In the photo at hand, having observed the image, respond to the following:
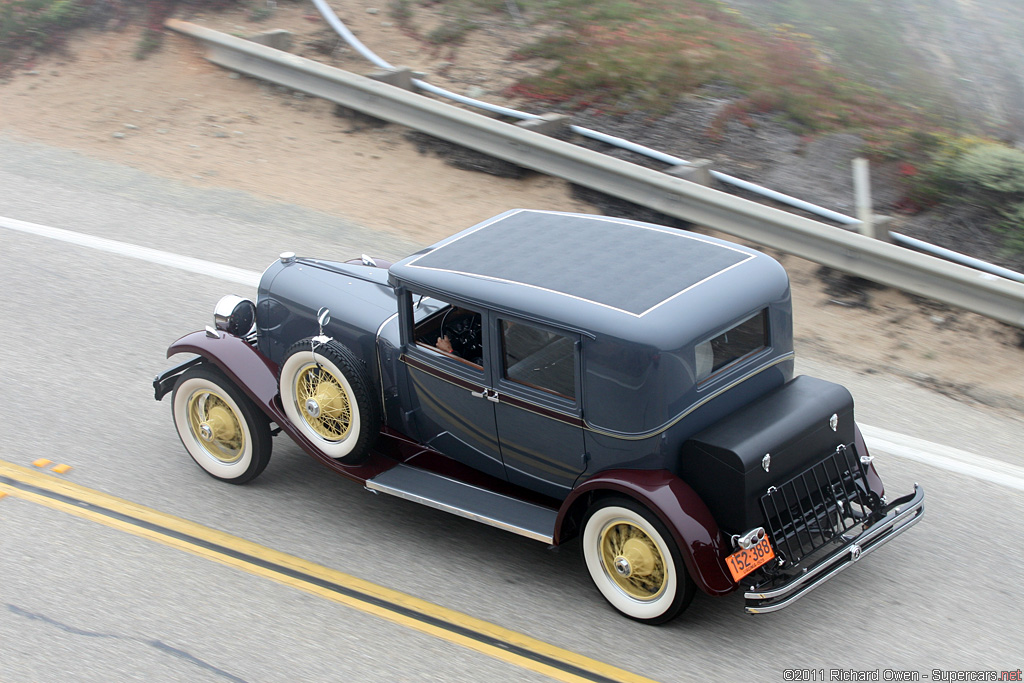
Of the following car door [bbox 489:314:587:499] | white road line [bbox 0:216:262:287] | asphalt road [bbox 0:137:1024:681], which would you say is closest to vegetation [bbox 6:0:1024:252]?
asphalt road [bbox 0:137:1024:681]

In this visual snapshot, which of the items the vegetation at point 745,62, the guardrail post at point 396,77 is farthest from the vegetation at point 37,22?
the guardrail post at point 396,77

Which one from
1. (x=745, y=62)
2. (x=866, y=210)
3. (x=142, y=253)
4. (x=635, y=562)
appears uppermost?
(x=745, y=62)

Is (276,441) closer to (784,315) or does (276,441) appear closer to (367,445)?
(367,445)

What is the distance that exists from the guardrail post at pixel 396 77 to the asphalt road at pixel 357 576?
15.0 feet

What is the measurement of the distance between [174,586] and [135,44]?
31.6 ft

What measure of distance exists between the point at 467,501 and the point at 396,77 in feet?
23.0

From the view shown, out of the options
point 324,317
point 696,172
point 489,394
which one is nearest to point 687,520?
point 489,394

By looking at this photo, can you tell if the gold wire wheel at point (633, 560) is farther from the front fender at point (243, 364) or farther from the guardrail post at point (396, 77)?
the guardrail post at point (396, 77)

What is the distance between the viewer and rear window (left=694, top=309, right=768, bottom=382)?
5145mm

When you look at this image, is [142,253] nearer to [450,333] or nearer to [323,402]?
[323,402]

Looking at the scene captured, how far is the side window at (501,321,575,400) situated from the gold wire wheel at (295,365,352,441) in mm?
1098

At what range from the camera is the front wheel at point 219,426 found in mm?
6305

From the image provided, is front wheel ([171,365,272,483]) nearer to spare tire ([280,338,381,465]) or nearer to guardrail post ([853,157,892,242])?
spare tire ([280,338,381,465])

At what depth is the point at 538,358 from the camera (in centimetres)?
527
